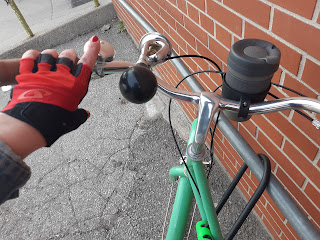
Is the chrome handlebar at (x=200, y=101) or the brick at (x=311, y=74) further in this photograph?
the brick at (x=311, y=74)

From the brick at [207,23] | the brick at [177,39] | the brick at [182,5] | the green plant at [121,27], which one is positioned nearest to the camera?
the brick at [207,23]

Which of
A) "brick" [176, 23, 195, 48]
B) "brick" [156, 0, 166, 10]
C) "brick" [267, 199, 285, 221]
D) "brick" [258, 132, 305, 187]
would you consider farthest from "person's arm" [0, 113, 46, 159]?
"brick" [156, 0, 166, 10]

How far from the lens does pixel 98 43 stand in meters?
0.85

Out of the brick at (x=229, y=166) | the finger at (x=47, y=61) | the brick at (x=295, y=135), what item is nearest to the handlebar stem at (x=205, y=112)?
the finger at (x=47, y=61)

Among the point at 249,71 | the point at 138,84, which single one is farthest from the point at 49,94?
the point at 249,71

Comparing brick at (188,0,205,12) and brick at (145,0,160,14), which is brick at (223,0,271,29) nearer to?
brick at (188,0,205,12)

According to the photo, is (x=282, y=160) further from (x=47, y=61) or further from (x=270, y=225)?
(x=47, y=61)

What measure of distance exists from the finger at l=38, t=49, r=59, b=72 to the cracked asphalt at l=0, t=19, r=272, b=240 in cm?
162

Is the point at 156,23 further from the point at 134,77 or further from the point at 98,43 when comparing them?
the point at 134,77

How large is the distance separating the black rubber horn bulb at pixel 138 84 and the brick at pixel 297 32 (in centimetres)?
55

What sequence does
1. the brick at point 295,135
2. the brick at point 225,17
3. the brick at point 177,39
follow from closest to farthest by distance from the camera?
1. the brick at point 295,135
2. the brick at point 225,17
3. the brick at point 177,39

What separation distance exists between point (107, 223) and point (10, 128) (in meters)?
1.63

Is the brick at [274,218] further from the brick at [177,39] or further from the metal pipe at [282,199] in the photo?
the brick at [177,39]

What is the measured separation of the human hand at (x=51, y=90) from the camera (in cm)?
72
